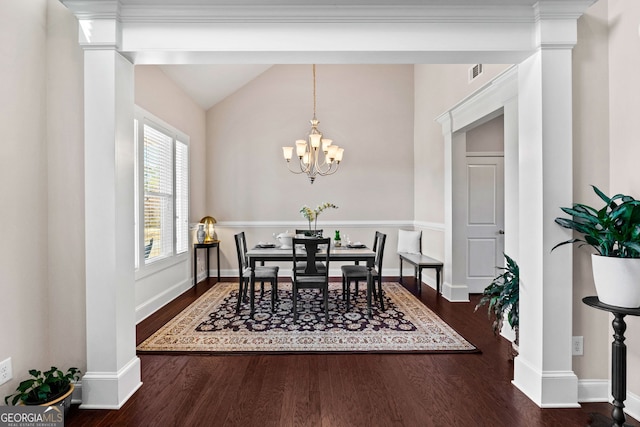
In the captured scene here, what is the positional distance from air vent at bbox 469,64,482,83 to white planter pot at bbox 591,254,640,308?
289cm

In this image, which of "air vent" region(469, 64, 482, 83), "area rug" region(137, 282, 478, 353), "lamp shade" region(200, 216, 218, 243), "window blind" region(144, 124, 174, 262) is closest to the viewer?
"area rug" region(137, 282, 478, 353)

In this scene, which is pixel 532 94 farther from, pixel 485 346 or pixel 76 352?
pixel 76 352

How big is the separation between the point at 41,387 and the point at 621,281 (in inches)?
126

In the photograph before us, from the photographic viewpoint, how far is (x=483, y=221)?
495 cm

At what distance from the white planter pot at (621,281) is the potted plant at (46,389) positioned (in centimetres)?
308

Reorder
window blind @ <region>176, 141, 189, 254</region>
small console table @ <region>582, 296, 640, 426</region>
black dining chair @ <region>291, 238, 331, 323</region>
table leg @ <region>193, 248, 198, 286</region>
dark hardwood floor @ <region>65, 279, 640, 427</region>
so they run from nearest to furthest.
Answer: small console table @ <region>582, 296, 640, 426</region>
dark hardwood floor @ <region>65, 279, 640, 427</region>
black dining chair @ <region>291, 238, 331, 323</region>
window blind @ <region>176, 141, 189, 254</region>
table leg @ <region>193, 248, 198, 286</region>

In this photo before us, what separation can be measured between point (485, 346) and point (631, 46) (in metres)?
2.49

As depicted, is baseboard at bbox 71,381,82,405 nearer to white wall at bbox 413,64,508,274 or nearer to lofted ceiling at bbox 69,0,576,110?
lofted ceiling at bbox 69,0,576,110

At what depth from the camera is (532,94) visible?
2.31 metres

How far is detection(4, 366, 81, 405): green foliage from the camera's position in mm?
1942

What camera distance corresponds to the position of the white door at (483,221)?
4.94 metres

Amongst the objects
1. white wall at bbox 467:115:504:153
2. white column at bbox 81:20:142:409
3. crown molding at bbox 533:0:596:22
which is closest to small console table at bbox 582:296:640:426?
crown molding at bbox 533:0:596:22

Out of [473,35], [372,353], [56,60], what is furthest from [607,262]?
[56,60]

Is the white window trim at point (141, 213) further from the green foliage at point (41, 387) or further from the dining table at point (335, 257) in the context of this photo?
the green foliage at point (41, 387)
